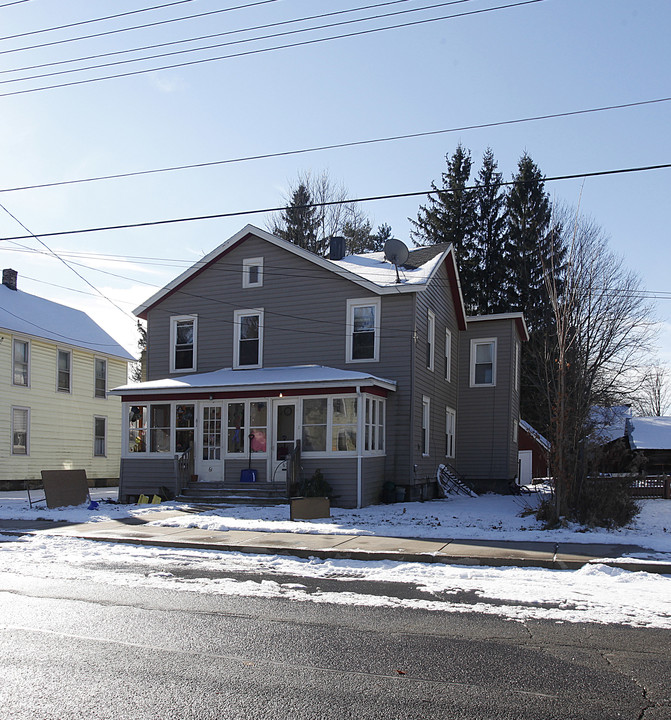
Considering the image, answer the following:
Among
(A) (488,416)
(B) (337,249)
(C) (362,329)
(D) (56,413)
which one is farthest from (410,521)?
(D) (56,413)

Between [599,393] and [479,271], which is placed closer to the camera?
[599,393]

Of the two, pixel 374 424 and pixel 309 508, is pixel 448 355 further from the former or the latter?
pixel 309 508

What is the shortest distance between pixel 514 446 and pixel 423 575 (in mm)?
18771

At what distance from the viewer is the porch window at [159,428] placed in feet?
69.3

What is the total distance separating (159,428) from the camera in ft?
69.5

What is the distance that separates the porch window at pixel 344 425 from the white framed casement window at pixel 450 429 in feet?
23.4

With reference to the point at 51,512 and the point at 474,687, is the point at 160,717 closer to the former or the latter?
the point at 474,687

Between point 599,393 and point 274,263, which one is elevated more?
point 274,263

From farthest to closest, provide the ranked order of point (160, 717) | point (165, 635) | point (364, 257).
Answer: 1. point (364, 257)
2. point (165, 635)
3. point (160, 717)

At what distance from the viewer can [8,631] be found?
634cm

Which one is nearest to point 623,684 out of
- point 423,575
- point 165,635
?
point 165,635

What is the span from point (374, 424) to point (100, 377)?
57.2 feet

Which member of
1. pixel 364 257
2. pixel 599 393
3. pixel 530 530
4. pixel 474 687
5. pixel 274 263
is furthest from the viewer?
pixel 599 393

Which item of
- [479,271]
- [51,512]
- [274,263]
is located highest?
[479,271]
